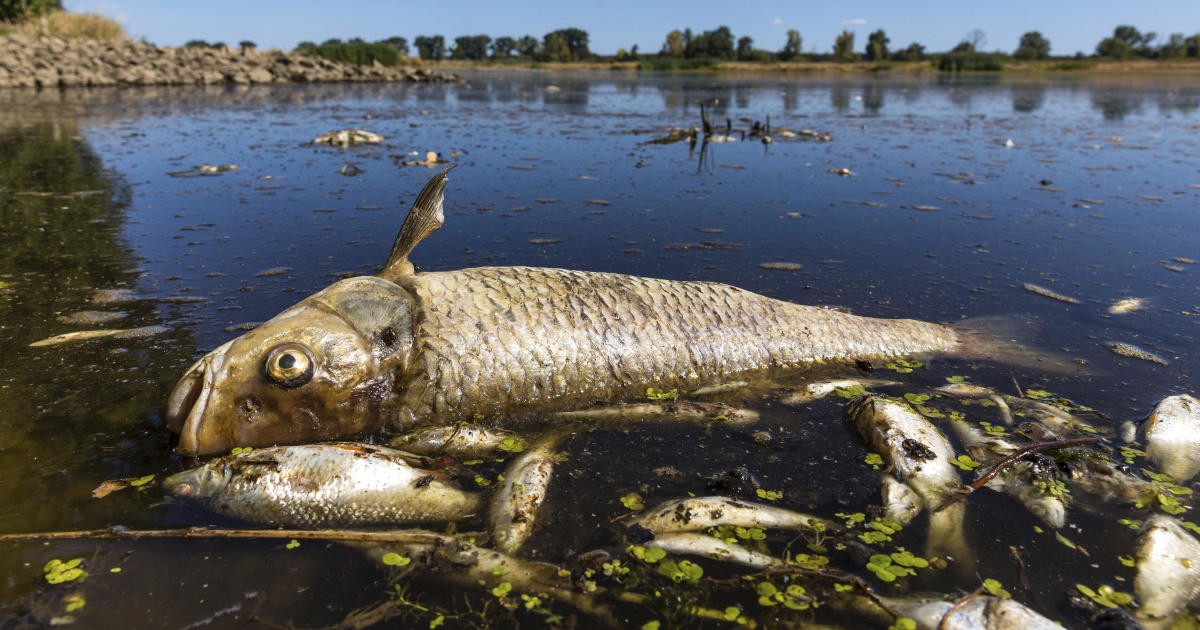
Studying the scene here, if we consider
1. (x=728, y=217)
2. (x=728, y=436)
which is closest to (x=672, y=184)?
(x=728, y=217)

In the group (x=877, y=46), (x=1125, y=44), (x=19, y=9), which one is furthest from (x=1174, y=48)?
(x=19, y=9)

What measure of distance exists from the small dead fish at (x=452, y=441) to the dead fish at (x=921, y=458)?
214 cm

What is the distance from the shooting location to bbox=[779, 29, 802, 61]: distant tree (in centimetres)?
10850

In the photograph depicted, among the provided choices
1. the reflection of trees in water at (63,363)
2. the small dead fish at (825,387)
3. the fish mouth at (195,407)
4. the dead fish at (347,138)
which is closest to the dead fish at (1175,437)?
the small dead fish at (825,387)

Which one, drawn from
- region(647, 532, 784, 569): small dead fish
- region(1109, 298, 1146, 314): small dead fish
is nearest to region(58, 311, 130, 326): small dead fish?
region(647, 532, 784, 569): small dead fish

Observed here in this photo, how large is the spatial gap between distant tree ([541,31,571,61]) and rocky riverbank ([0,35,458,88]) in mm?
74108

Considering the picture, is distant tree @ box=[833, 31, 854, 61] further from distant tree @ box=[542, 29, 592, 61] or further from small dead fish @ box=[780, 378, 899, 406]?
small dead fish @ box=[780, 378, 899, 406]

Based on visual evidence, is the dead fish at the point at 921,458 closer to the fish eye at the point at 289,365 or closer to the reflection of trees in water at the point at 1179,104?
the fish eye at the point at 289,365

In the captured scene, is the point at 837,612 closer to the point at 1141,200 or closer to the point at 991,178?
the point at 1141,200

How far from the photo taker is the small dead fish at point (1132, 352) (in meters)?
4.91

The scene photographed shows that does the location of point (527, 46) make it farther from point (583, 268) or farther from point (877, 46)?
point (583, 268)

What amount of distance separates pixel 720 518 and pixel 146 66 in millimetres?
48449

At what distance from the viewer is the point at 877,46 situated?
101750mm

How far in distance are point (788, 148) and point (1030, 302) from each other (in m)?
10.4
